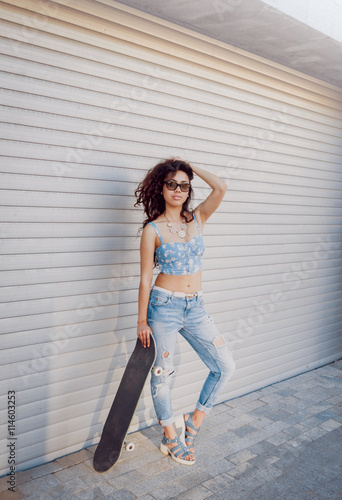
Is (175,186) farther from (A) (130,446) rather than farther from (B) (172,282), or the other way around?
(A) (130,446)

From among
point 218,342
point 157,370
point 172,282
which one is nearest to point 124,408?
point 157,370

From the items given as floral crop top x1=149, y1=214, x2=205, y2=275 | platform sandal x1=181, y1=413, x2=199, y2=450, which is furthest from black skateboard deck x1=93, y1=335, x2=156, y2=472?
platform sandal x1=181, y1=413, x2=199, y2=450

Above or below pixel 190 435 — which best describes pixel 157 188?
above

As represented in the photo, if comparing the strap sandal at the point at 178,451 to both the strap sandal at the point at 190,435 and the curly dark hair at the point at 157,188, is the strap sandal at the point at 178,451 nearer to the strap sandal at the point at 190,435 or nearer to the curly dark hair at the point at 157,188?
the strap sandal at the point at 190,435

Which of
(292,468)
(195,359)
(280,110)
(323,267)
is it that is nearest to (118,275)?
(195,359)

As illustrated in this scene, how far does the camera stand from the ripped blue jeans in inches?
127

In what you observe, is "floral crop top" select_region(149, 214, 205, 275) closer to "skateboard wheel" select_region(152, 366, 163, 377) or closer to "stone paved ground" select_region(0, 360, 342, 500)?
"skateboard wheel" select_region(152, 366, 163, 377)

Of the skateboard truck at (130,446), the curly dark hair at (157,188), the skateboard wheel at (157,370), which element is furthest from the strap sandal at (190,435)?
the curly dark hair at (157,188)

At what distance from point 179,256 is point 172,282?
194 millimetres

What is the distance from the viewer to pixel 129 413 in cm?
314

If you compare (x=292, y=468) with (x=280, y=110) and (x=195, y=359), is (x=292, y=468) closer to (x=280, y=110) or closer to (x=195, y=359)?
(x=195, y=359)

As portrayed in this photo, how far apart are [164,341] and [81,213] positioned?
1073mm

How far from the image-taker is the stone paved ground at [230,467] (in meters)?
3.02

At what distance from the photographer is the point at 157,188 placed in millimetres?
3309
